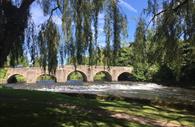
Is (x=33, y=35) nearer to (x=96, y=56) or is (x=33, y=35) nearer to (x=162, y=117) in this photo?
(x=96, y=56)

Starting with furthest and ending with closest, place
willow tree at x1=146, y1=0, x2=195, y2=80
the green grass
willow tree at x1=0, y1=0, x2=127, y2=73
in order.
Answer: willow tree at x1=146, y1=0, x2=195, y2=80, willow tree at x1=0, y1=0, x2=127, y2=73, the green grass

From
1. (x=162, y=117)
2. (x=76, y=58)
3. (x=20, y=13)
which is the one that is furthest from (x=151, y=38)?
(x=20, y=13)

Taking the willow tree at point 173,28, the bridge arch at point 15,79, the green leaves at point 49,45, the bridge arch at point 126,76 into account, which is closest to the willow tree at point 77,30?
the green leaves at point 49,45

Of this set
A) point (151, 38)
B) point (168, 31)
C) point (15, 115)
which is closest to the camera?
point (15, 115)

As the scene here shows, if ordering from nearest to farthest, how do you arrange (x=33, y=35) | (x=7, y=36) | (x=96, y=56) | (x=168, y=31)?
(x=7, y=36) < (x=33, y=35) < (x=96, y=56) < (x=168, y=31)

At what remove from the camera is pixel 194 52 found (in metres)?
17.6

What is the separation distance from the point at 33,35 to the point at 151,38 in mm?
6739

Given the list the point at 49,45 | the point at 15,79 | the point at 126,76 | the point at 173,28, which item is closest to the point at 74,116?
the point at 49,45

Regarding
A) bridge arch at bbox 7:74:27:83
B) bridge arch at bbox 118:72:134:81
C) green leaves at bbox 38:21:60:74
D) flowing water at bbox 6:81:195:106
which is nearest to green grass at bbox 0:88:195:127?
green leaves at bbox 38:21:60:74

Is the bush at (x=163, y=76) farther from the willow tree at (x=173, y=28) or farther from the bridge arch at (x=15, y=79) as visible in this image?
the willow tree at (x=173, y=28)

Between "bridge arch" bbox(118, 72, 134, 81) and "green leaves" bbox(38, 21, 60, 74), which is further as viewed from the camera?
"bridge arch" bbox(118, 72, 134, 81)

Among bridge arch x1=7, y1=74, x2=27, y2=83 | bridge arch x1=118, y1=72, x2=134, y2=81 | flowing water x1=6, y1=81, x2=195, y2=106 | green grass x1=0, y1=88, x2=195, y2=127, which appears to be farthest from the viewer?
bridge arch x1=118, y1=72, x2=134, y2=81

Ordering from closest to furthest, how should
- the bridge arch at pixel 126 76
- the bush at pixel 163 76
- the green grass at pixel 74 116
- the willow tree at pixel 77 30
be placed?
the green grass at pixel 74 116 < the willow tree at pixel 77 30 < the bush at pixel 163 76 < the bridge arch at pixel 126 76

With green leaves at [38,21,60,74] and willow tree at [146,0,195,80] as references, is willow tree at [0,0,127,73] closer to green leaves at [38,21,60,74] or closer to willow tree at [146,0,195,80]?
green leaves at [38,21,60,74]
